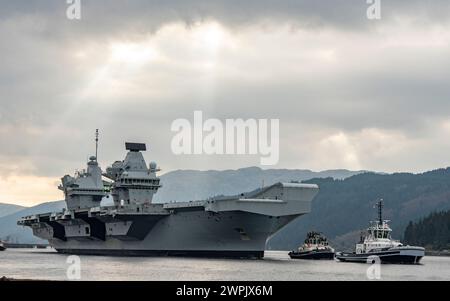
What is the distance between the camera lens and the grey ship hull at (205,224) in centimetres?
6944

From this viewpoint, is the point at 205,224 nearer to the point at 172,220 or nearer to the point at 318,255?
the point at 172,220

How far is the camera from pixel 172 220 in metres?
75.8

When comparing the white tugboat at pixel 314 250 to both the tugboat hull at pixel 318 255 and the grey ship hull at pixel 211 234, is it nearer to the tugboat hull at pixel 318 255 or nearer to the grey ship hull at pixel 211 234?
the tugboat hull at pixel 318 255

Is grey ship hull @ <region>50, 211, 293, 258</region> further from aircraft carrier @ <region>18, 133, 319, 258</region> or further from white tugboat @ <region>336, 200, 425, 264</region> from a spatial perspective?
white tugboat @ <region>336, 200, 425, 264</region>

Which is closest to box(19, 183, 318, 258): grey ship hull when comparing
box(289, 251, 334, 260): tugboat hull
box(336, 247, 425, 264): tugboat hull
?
box(336, 247, 425, 264): tugboat hull

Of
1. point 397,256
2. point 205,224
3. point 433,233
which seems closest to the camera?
point 205,224

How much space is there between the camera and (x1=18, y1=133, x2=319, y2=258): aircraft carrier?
69988 mm

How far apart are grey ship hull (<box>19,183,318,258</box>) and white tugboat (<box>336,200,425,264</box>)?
9497 mm

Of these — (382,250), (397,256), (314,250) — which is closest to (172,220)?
(382,250)

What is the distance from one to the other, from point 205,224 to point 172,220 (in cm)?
461

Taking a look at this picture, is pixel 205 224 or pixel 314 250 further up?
pixel 205 224

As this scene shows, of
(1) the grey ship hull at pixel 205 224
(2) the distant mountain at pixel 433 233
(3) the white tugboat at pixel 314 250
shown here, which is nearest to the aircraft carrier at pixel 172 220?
(1) the grey ship hull at pixel 205 224

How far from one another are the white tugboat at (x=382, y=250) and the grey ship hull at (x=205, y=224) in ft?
31.2

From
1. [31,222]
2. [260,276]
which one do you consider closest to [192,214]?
[260,276]
